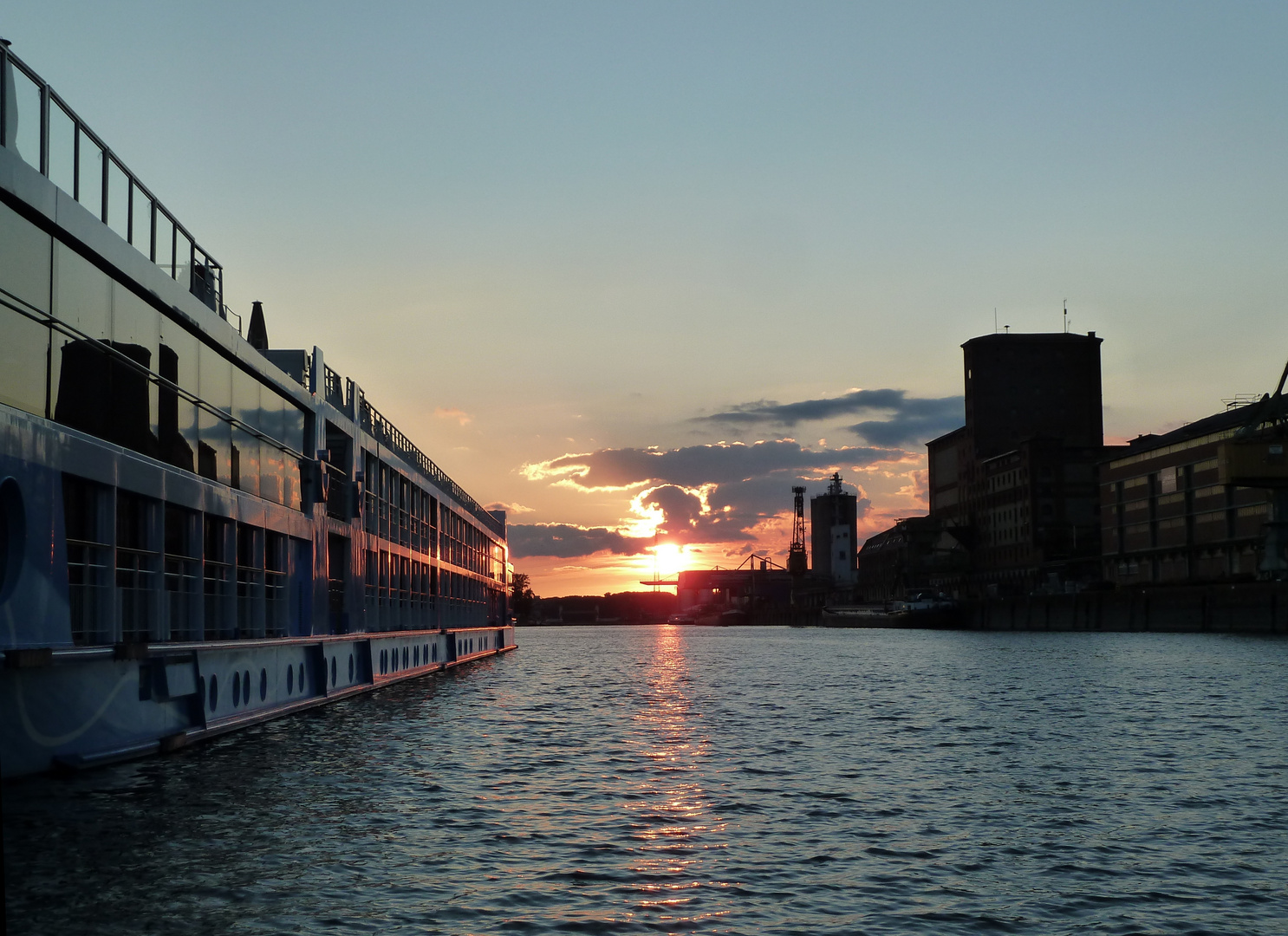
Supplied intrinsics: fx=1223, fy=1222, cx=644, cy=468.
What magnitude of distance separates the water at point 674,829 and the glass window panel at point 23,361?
17.3 ft

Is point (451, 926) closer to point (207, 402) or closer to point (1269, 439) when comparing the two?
point (207, 402)

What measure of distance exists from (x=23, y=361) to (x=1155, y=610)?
344 ft

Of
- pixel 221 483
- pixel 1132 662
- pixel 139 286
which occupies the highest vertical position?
pixel 139 286

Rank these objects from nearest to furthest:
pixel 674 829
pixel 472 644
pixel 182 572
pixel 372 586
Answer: pixel 674 829
pixel 182 572
pixel 372 586
pixel 472 644

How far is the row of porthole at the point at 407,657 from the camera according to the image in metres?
40.6

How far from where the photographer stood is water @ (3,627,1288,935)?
36.2 ft

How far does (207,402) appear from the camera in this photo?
24594 millimetres

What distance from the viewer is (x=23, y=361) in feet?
55.2

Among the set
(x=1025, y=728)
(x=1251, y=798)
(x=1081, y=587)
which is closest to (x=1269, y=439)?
(x=1081, y=587)

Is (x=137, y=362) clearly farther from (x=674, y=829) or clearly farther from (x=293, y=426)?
(x=674, y=829)

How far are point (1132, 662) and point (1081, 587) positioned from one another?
283 feet

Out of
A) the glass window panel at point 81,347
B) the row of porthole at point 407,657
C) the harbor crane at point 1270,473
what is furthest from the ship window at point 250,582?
the harbor crane at point 1270,473

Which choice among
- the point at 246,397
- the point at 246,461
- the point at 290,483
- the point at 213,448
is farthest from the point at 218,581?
the point at 290,483

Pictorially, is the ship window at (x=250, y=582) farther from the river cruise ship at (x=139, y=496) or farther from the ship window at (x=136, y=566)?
the ship window at (x=136, y=566)
